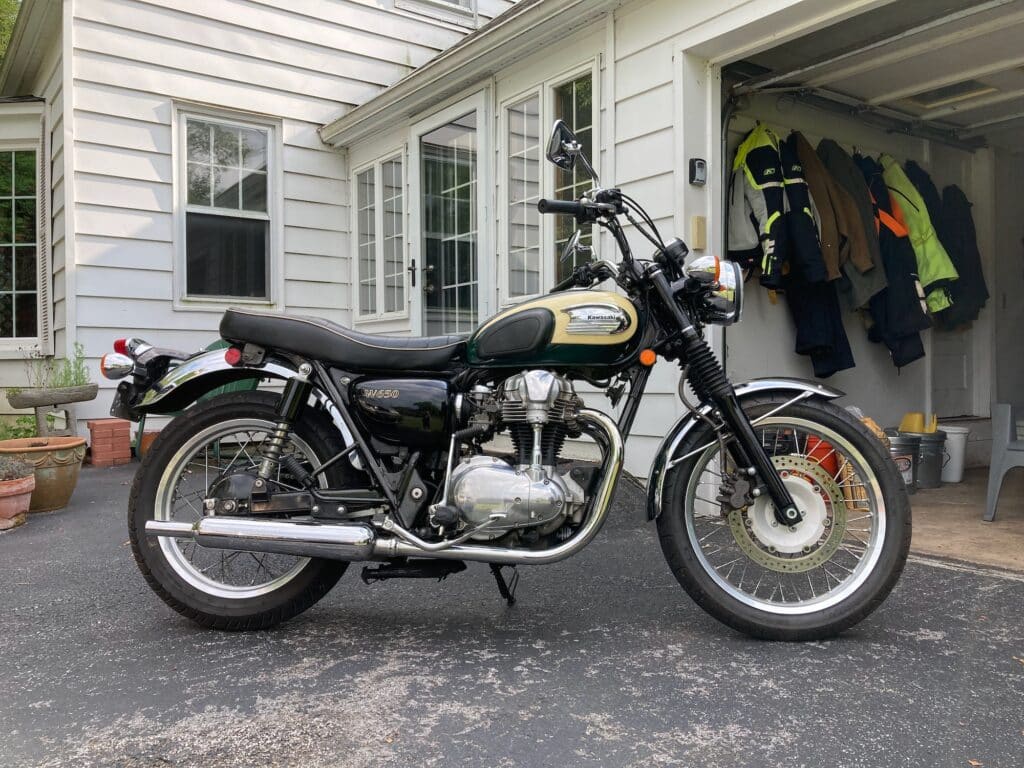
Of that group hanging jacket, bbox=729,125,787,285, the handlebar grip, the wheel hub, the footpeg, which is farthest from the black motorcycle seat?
hanging jacket, bbox=729,125,787,285

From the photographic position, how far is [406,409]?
209cm

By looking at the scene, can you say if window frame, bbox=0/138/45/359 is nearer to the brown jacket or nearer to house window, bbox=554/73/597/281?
house window, bbox=554/73/597/281

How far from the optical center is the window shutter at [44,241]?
6.04 metres

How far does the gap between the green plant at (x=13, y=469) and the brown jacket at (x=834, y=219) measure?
4.26 m

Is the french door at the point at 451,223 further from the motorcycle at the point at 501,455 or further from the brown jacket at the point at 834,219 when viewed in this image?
the motorcycle at the point at 501,455

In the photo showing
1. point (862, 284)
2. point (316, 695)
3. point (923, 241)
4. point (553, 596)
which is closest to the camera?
point (316, 695)

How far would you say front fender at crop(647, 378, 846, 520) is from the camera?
6.88 ft

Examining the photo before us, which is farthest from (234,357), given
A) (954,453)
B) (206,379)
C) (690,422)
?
(954,453)

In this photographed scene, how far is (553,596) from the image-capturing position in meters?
2.51

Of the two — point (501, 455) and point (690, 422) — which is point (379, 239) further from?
point (690, 422)

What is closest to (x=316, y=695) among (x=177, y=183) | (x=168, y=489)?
(x=168, y=489)

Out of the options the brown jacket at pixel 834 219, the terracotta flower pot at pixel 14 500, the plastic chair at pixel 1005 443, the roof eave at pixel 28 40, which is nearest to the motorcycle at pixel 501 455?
the plastic chair at pixel 1005 443

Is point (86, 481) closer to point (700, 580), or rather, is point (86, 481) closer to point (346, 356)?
point (346, 356)

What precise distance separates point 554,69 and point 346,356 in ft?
9.44
